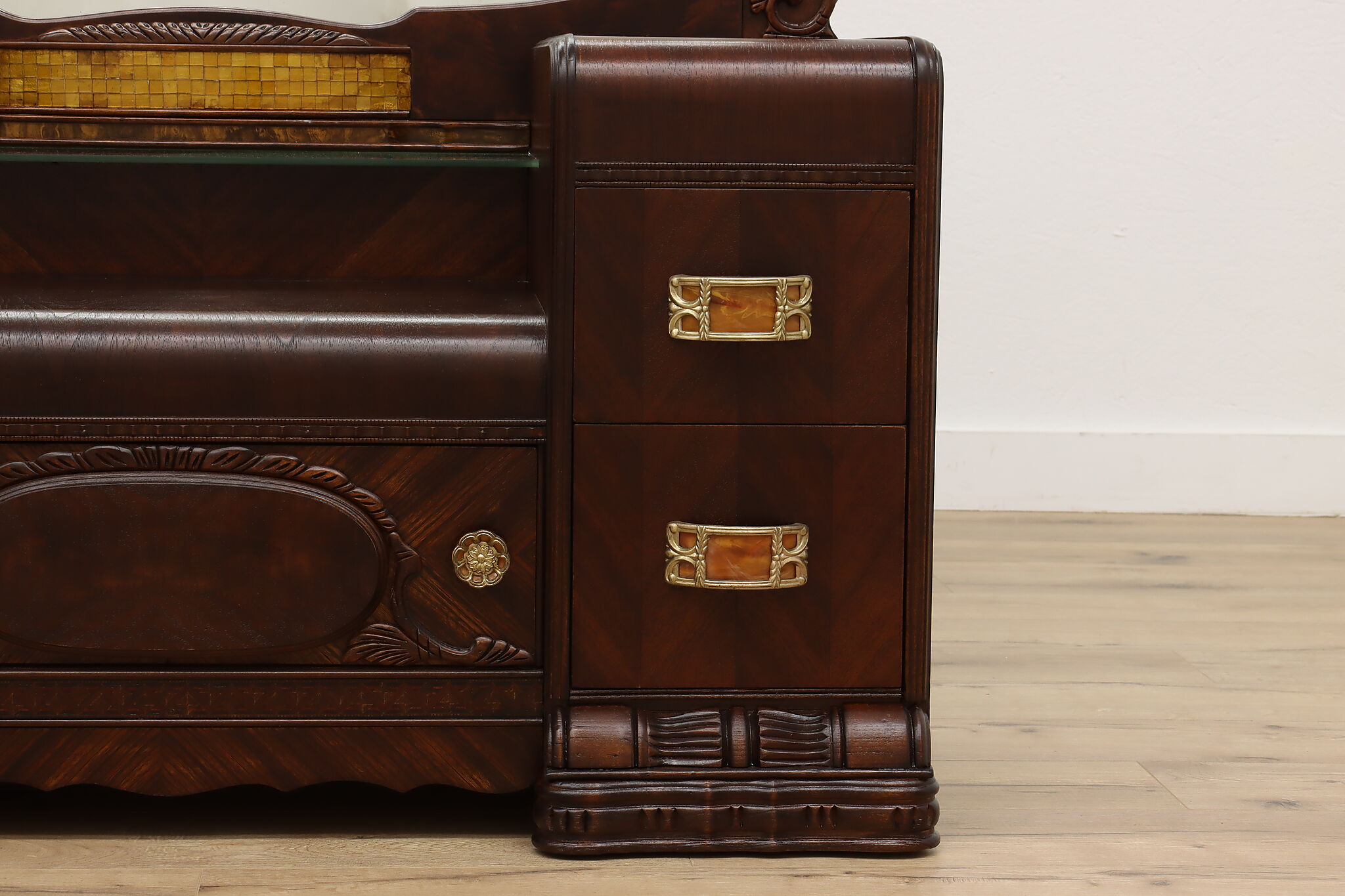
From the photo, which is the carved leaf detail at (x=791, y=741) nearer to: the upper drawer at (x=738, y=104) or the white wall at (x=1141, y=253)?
the upper drawer at (x=738, y=104)

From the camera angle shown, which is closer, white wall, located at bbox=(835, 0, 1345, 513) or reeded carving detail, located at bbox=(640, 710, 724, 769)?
reeded carving detail, located at bbox=(640, 710, 724, 769)

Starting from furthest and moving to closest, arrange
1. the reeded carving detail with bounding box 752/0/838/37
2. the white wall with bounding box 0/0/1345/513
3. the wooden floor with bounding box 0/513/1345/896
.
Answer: the white wall with bounding box 0/0/1345/513 → the reeded carving detail with bounding box 752/0/838/37 → the wooden floor with bounding box 0/513/1345/896

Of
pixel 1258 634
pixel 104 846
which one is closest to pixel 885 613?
pixel 104 846

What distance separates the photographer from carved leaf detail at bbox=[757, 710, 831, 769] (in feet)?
3.52

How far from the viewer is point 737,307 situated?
1.03m

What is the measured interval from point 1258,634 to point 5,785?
149 centimetres

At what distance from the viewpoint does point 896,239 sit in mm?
1042

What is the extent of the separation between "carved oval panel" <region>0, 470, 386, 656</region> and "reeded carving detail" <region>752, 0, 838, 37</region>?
1.77 feet

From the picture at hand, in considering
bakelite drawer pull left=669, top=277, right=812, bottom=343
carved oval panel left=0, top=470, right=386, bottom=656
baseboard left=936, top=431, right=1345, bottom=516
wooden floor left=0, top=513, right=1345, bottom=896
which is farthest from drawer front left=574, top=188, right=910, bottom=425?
baseboard left=936, top=431, right=1345, bottom=516

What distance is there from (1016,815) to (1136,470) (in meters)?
1.61

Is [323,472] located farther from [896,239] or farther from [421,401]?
[896,239]

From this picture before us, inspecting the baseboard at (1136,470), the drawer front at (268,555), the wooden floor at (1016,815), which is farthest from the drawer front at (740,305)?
the baseboard at (1136,470)

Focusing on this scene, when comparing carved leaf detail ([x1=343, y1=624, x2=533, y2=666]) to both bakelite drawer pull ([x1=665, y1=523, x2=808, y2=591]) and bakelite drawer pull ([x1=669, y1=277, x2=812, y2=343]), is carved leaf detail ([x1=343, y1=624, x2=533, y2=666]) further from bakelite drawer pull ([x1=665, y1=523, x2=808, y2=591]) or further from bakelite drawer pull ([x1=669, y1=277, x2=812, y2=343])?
bakelite drawer pull ([x1=669, y1=277, x2=812, y2=343])

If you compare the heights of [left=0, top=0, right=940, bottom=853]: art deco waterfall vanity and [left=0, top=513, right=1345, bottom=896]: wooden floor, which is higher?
[left=0, top=0, right=940, bottom=853]: art deco waterfall vanity
